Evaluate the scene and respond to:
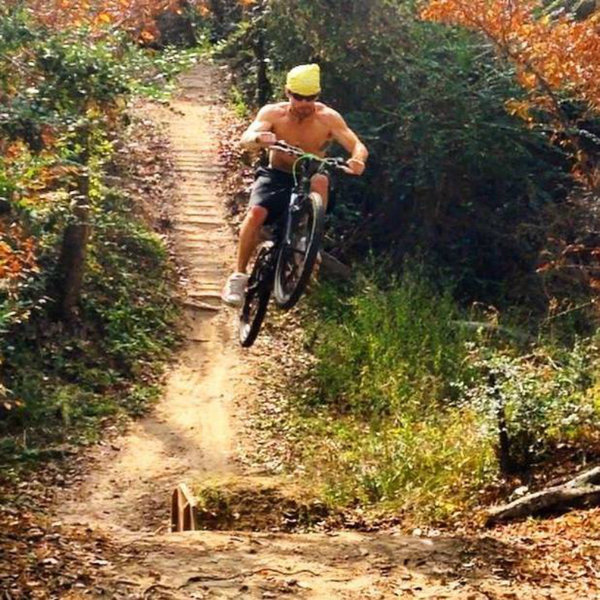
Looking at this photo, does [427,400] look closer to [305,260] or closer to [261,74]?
[305,260]

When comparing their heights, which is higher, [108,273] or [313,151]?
[313,151]

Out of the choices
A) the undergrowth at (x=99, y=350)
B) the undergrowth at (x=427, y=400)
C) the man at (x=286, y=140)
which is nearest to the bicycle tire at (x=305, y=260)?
the man at (x=286, y=140)

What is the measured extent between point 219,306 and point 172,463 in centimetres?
361

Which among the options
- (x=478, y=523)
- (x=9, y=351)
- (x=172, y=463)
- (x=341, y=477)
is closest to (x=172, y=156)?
(x=9, y=351)

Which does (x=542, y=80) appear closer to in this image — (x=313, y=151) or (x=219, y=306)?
(x=313, y=151)

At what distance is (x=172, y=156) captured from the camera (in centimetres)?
1669

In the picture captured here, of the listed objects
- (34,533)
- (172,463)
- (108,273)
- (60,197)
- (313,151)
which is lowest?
(172,463)

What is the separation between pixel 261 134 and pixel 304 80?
20.2 inches

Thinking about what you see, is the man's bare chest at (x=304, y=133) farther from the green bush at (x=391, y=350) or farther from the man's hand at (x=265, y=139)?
the green bush at (x=391, y=350)

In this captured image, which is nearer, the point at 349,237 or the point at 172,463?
the point at 172,463

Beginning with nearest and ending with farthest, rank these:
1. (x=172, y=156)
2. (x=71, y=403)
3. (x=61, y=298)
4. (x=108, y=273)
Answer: (x=71, y=403)
(x=61, y=298)
(x=108, y=273)
(x=172, y=156)

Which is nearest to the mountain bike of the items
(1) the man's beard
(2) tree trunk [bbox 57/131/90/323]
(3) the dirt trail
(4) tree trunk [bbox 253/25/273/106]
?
(1) the man's beard

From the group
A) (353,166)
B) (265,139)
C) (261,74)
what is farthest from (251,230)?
(261,74)

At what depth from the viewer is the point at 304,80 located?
7141 mm
